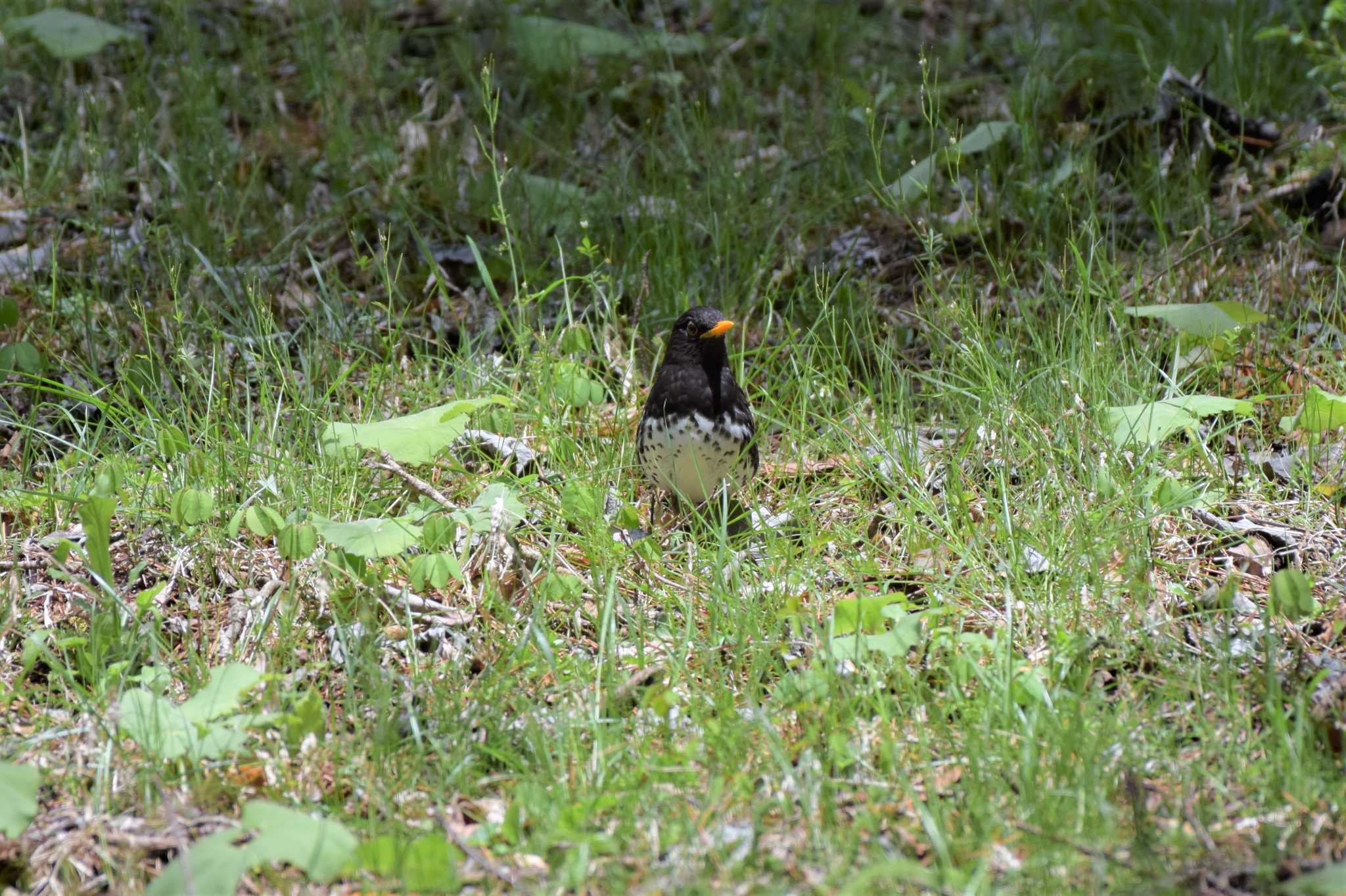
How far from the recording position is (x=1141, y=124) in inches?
191

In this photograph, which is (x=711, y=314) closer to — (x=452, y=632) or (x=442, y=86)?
(x=452, y=632)

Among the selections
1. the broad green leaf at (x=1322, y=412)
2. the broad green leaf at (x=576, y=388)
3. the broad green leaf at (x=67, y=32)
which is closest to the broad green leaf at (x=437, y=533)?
the broad green leaf at (x=576, y=388)

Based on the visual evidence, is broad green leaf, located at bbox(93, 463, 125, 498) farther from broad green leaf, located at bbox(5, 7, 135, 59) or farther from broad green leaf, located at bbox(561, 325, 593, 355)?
broad green leaf, located at bbox(5, 7, 135, 59)

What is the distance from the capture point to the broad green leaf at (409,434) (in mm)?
3064

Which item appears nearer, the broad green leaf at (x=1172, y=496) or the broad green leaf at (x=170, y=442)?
the broad green leaf at (x=1172, y=496)

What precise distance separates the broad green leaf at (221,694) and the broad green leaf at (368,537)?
41 centimetres

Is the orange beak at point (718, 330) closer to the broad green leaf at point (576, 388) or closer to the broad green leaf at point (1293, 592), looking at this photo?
the broad green leaf at point (576, 388)

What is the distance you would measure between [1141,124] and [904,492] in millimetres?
2395

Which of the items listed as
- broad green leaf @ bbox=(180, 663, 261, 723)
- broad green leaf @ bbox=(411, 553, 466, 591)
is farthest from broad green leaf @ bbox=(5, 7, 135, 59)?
broad green leaf @ bbox=(180, 663, 261, 723)

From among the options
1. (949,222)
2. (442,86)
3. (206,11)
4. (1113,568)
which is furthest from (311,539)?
(206,11)

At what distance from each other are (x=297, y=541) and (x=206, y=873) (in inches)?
39.2

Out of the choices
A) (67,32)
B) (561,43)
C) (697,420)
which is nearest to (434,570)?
(697,420)

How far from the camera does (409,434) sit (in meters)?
3.11

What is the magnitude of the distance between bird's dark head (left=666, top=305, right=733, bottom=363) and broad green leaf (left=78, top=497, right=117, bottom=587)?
1445 mm
